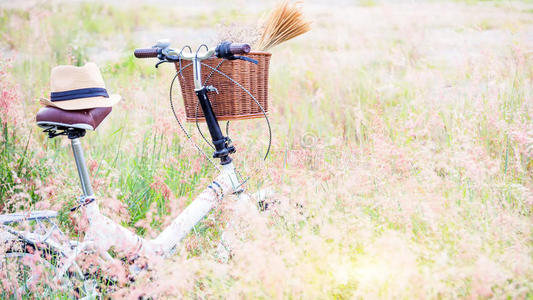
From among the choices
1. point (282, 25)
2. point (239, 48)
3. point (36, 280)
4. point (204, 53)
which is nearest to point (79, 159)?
point (36, 280)

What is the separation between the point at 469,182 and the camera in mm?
2266

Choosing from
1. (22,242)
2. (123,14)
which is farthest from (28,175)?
(123,14)

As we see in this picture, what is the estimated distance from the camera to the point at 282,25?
2.19 m

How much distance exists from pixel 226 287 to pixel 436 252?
0.85 meters

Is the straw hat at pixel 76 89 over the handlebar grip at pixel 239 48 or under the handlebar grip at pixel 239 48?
under

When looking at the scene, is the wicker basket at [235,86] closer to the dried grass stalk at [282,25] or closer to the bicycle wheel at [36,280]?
the dried grass stalk at [282,25]

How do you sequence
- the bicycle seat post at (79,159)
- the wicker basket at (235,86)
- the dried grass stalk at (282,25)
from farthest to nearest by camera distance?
the dried grass stalk at (282,25)
the wicker basket at (235,86)
the bicycle seat post at (79,159)

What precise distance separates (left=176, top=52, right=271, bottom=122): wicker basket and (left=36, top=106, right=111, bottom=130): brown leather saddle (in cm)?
47

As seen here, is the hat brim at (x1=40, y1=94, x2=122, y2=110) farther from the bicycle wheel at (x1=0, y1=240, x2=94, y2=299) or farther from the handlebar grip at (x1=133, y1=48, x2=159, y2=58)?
the bicycle wheel at (x1=0, y1=240, x2=94, y2=299)

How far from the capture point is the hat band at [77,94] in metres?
1.88

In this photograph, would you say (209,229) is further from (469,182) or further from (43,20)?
(43,20)

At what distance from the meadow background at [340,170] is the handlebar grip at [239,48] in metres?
0.46

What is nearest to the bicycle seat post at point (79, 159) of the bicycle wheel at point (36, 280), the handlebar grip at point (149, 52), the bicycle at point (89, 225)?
the bicycle at point (89, 225)

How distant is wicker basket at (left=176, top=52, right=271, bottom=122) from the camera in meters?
2.03
